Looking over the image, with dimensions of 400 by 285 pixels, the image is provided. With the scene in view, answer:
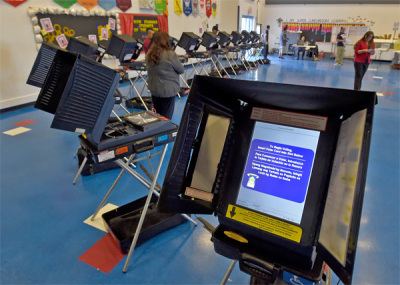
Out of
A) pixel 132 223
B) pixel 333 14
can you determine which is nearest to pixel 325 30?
pixel 333 14

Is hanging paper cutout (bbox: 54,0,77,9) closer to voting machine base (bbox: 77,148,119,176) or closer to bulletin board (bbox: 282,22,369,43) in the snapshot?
voting machine base (bbox: 77,148,119,176)

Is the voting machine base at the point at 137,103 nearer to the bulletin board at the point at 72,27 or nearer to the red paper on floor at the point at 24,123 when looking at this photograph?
the red paper on floor at the point at 24,123

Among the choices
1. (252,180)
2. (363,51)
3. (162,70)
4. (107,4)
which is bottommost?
(252,180)

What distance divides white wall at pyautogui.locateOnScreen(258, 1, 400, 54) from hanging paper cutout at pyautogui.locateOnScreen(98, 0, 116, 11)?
9.86 metres

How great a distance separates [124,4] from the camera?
7.18 metres

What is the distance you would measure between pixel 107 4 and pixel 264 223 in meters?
7.44

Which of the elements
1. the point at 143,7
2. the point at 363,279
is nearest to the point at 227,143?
the point at 363,279

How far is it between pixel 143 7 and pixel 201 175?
8254 millimetres

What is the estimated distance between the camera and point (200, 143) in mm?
907

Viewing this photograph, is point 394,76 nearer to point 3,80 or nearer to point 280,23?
point 280,23

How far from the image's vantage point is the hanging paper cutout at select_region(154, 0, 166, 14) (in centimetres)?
824

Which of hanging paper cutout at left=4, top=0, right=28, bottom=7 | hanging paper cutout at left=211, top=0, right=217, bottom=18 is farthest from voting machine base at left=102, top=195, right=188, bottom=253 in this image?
hanging paper cutout at left=211, top=0, right=217, bottom=18

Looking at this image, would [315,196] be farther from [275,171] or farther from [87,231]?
[87,231]

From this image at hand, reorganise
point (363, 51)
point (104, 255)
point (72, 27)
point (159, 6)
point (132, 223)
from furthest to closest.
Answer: point (159, 6) < point (72, 27) < point (363, 51) < point (132, 223) < point (104, 255)
